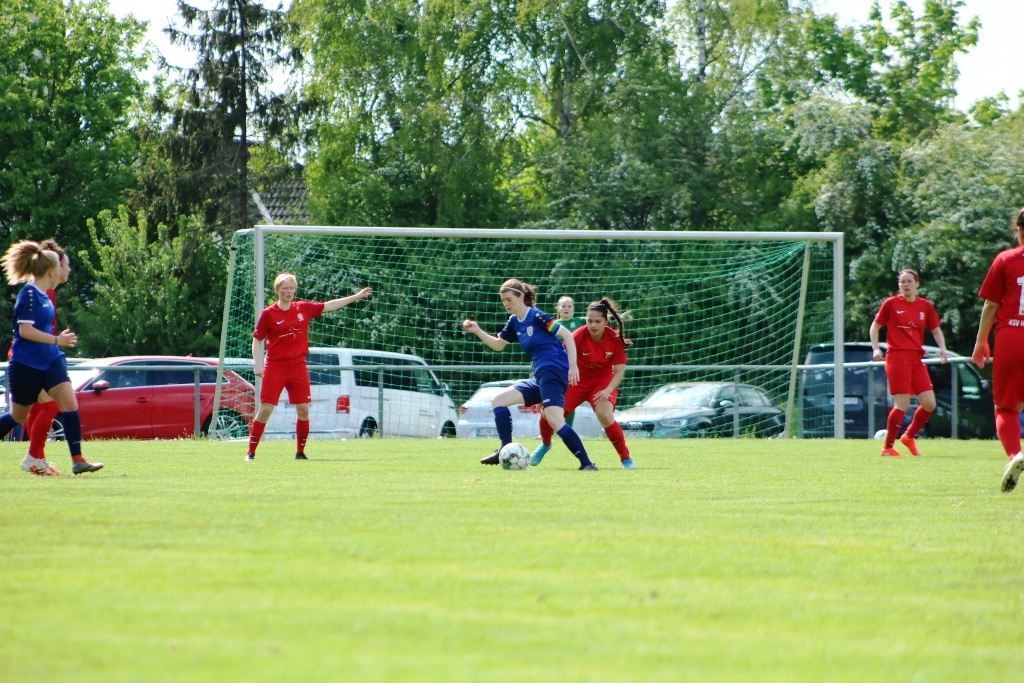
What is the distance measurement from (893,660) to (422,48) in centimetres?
3386

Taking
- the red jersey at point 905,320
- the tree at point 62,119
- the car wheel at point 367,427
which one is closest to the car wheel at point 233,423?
the car wheel at point 367,427

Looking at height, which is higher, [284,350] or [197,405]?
[284,350]

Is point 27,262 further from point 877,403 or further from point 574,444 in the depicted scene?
point 877,403

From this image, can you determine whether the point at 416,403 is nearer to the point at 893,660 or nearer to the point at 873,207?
the point at 873,207

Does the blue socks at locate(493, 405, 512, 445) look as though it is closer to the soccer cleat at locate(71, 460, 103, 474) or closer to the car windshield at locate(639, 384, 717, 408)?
the soccer cleat at locate(71, 460, 103, 474)

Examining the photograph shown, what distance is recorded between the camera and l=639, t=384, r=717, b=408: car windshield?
21.0m

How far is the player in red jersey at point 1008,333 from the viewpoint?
8.68 meters

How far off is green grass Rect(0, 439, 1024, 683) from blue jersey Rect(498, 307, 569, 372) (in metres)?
2.32

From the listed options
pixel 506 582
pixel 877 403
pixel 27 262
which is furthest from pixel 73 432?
pixel 877 403

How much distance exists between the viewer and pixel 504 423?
40.1 ft

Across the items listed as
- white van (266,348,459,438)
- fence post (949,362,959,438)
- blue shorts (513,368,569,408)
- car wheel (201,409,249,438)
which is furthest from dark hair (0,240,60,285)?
fence post (949,362,959,438)

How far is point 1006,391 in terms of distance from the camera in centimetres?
873

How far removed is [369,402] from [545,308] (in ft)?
15.1

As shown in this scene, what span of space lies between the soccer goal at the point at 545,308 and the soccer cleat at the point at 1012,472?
10.5 metres
